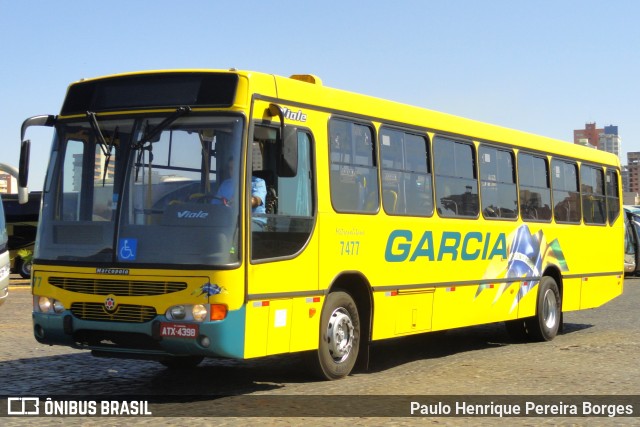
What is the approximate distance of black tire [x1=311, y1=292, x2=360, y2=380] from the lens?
34.3ft

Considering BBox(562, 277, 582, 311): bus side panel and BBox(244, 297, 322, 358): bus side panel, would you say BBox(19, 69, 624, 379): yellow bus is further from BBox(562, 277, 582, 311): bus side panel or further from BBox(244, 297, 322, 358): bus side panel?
BBox(562, 277, 582, 311): bus side panel

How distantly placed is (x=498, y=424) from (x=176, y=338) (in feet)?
9.17

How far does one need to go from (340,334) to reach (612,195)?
9.36 m

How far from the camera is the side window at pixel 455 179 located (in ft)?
42.4

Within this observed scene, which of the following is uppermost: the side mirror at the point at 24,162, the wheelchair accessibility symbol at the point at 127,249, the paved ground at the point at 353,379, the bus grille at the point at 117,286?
the side mirror at the point at 24,162

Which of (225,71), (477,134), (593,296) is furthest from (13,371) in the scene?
(593,296)

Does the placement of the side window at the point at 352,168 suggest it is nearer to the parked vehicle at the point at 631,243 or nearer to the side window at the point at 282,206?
the side window at the point at 282,206

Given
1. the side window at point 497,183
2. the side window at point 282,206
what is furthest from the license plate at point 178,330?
the side window at point 497,183

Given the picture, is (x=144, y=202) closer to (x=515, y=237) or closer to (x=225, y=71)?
(x=225, y=71)

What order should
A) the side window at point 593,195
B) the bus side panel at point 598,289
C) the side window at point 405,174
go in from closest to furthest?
the side window at point 405,174, the bus side panel at point 598,289, the side window at point 593,195

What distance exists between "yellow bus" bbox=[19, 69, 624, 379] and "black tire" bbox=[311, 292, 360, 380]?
2 cm

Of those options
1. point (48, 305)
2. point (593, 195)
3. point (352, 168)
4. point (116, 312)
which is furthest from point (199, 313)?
point (593, 195)

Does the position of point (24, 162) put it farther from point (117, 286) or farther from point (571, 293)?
point (571, 293)

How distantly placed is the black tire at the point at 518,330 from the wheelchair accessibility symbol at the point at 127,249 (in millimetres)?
7798
